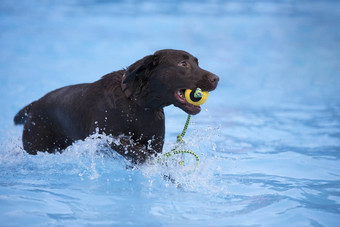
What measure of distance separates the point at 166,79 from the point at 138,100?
0.27 meters

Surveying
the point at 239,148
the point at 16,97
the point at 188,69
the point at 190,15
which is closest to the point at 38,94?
the point at 16,97

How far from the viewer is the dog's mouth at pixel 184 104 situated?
3156mm

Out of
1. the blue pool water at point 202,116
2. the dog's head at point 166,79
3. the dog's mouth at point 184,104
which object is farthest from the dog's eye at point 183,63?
the blue pool water at point 202,116

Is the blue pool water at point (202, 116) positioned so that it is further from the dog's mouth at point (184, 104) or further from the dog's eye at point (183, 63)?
the dog's eye at point (183, 63)

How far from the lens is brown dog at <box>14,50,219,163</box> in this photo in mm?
3213

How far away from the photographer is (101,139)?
3.34m

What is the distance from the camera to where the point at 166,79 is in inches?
127

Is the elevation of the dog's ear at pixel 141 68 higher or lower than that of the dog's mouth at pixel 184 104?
higher

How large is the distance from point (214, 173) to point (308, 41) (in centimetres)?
860

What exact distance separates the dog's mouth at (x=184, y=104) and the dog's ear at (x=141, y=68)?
276 millimetres

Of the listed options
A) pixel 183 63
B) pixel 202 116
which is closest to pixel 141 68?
pixel 183 63

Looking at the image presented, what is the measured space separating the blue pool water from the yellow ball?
628 mm

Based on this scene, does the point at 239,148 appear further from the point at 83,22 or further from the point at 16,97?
the point at 83,22

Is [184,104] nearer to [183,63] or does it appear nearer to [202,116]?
[183,63]
